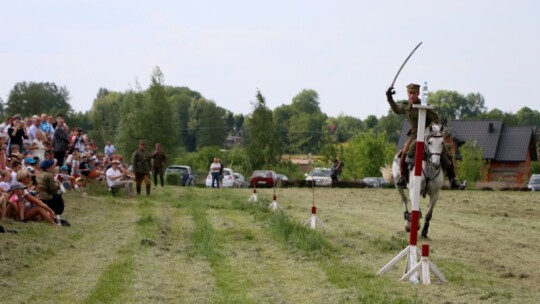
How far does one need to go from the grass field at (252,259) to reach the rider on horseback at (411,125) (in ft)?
4.13

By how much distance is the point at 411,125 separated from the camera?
1497cm

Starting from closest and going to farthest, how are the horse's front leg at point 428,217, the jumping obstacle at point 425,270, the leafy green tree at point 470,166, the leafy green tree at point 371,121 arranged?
the jumping obstacle at point 425,270 → the horse's front leg at point 428,217 → the leafy green tree at point 470,166 → the leafy green tree at point 371,121

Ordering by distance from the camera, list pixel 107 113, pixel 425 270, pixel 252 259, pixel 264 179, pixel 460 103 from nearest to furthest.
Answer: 1. pixel 425 270
2. pixel 252 259
3. pixel 264 179
4. pixel 107 113
5. pixel 460 103

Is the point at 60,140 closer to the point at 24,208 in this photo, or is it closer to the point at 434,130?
the point at 24,208

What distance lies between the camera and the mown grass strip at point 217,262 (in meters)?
9.34

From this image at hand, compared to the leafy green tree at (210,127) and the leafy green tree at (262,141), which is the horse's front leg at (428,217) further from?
the leafy green tree at (210,127)

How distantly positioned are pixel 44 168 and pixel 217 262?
776cm

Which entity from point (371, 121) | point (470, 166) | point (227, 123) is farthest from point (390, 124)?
point (470, 166)

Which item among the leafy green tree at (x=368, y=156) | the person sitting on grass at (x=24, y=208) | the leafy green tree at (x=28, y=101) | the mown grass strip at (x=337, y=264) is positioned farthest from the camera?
the leafy green tree at (x=28, y=101)

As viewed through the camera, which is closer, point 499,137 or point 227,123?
point 499,137

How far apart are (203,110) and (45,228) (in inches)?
5065

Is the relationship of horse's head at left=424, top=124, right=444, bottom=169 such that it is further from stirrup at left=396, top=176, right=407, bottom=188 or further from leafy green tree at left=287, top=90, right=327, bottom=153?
leafy green tree at left=287, top=90, right=327, bottom=153

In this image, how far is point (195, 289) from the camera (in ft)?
32.2

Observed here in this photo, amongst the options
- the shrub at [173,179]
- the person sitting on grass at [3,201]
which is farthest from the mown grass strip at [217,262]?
the shrub at [173,179]
